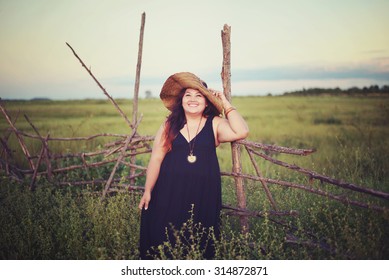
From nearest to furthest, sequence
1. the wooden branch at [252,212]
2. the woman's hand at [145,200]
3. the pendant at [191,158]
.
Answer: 1. the pendant at [191,158]
2. the woman's hand at [145,200]
3. the wooden branch at [252,212]

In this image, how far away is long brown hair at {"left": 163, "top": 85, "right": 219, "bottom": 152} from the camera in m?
2.83

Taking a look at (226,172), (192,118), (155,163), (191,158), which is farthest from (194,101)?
(226,172)

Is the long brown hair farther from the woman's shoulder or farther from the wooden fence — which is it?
the wooden fence

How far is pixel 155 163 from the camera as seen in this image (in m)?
2.91

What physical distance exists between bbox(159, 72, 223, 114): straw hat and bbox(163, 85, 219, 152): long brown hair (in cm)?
6

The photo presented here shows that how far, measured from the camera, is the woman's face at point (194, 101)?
2826 millimetres

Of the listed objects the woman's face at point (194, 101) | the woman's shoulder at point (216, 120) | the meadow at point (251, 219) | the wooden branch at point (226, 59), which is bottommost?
the meadow at point (251, 219)

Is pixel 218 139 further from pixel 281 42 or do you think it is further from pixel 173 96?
pixel 281 42

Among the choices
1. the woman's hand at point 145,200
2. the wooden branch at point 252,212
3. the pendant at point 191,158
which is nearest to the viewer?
the pendant at point 191,158

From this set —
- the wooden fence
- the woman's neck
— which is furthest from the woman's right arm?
the wooden fence

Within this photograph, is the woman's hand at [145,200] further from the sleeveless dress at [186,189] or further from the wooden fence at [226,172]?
the wooden fence at [226,172]

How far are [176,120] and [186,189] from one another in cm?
57

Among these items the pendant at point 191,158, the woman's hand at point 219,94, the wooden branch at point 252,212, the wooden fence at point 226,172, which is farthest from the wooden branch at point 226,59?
the wooden branch at point 252,212

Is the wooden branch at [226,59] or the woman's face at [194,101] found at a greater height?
the wooden branch at [226,59]
